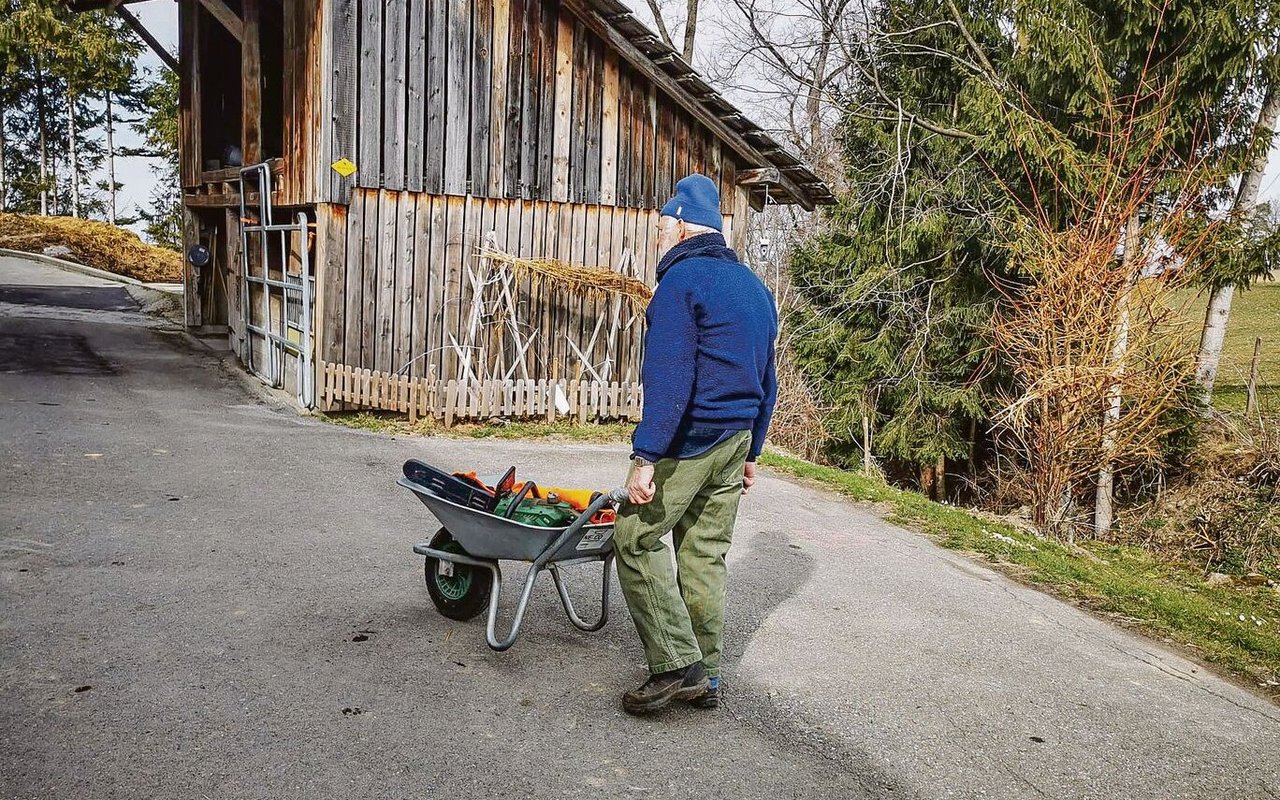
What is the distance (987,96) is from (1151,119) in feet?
→ 7.23

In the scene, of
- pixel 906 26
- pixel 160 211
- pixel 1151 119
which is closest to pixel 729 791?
pixel 1151 119

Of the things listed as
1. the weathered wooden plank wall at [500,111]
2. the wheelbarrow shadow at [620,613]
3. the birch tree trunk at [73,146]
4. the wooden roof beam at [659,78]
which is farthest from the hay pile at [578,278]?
the birch tree trunk at [73,146]

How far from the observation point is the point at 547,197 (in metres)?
12.3

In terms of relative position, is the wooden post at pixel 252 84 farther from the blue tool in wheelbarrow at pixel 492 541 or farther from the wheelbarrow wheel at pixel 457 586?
the blue tool in wheelbarrow at pixel 492 541

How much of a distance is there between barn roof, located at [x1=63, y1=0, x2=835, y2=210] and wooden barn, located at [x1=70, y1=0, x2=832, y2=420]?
0.09 ft

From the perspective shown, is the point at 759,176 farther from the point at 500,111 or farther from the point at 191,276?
the point at 191,276

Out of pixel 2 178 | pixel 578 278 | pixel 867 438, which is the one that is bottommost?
pixel 867 438

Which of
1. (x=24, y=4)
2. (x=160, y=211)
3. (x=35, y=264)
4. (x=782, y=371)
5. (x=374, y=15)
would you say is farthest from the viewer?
(x=160, y=211)

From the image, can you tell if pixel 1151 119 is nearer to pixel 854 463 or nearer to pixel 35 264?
pixel 854 463

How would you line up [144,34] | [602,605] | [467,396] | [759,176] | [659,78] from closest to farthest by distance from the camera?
[602,605]
[467,396]
[659,78]
[759,176]
[144,34]

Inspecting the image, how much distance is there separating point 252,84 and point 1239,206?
13.0m

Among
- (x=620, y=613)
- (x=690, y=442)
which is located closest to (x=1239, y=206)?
(x=620, y=613)

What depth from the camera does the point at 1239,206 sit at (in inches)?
527

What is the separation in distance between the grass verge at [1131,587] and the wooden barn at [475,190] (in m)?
4.02
